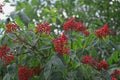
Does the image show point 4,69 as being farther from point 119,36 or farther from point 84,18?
point 84,18

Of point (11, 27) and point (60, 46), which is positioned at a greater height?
point (11, 27)

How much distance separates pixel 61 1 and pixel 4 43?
4221 millimetres

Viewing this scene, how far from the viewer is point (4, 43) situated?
9.43 ft

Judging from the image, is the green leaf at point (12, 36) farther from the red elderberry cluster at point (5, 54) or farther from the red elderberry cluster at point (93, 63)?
the red elderberry cluster at point (93, 63)

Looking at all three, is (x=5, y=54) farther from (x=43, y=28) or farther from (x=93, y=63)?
(x=93, y=63)

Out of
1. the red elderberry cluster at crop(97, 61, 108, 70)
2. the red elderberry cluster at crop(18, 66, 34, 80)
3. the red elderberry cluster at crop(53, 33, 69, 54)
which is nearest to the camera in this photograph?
the red elderberry cluster at crop(53, 33, 69, 54)

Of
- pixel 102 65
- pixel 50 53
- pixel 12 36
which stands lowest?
pixel 102 65

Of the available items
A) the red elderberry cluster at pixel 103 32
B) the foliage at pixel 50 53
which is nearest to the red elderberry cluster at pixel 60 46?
the foliage at pixel 50 53

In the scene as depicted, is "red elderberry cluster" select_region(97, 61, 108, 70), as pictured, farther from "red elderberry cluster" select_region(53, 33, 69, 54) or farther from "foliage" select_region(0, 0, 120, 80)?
"red elderberry cluster" select_region(53, 33, 69, 54)

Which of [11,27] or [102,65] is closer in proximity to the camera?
[11,27]

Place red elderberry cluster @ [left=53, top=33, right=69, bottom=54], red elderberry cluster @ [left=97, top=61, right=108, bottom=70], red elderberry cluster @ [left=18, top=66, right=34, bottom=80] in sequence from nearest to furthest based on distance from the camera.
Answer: red elderberry cluster @ [left=53, top=33, right=69, bottom=54], red elderberry cluster @ [left=18, top=66, right=34, bottom=80], red elderberry cluster @ [left=97, top=61, right=108, bottom=70]

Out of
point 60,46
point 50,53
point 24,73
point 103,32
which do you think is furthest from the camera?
point 103,32

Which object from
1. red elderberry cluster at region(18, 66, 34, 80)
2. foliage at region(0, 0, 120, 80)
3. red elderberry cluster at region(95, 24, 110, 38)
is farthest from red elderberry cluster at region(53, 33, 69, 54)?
red elderberry cluster at region(95, 24, 110, 38)

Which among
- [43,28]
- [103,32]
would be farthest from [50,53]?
[103,32]
